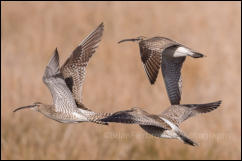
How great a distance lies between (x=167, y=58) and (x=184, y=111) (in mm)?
587

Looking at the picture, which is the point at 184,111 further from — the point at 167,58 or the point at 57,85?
the point at 57,85

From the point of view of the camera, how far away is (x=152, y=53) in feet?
18.9

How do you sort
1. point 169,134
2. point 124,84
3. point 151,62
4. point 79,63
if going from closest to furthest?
point 169,134 < point 151,62 < point 79,63 < point 124,84

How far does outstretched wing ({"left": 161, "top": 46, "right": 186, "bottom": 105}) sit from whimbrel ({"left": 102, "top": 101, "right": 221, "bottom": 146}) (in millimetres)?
246

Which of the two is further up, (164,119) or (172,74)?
(172,74)

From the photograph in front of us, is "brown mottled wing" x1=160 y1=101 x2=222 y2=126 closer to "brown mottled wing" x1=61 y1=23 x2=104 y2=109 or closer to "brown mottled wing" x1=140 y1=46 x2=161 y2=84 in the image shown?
"brown mottled wing" x1=140 y1=46 x2=161 y2=84

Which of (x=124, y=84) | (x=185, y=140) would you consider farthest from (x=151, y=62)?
(x=124, y=84)

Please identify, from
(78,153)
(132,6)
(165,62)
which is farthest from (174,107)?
(132,6)

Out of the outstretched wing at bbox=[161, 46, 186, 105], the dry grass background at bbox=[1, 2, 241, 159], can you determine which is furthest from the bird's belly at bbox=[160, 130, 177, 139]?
the dry grass background at bbox=[1, 2, 241, 159]

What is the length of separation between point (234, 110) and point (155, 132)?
8.28 metres

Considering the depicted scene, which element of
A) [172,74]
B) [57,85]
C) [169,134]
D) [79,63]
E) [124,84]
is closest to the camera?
[169,134]

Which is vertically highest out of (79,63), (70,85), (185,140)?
(79,63)

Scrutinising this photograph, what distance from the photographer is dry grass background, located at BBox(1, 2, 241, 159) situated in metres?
13.0

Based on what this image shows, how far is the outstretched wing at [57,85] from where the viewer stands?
5340 mm
